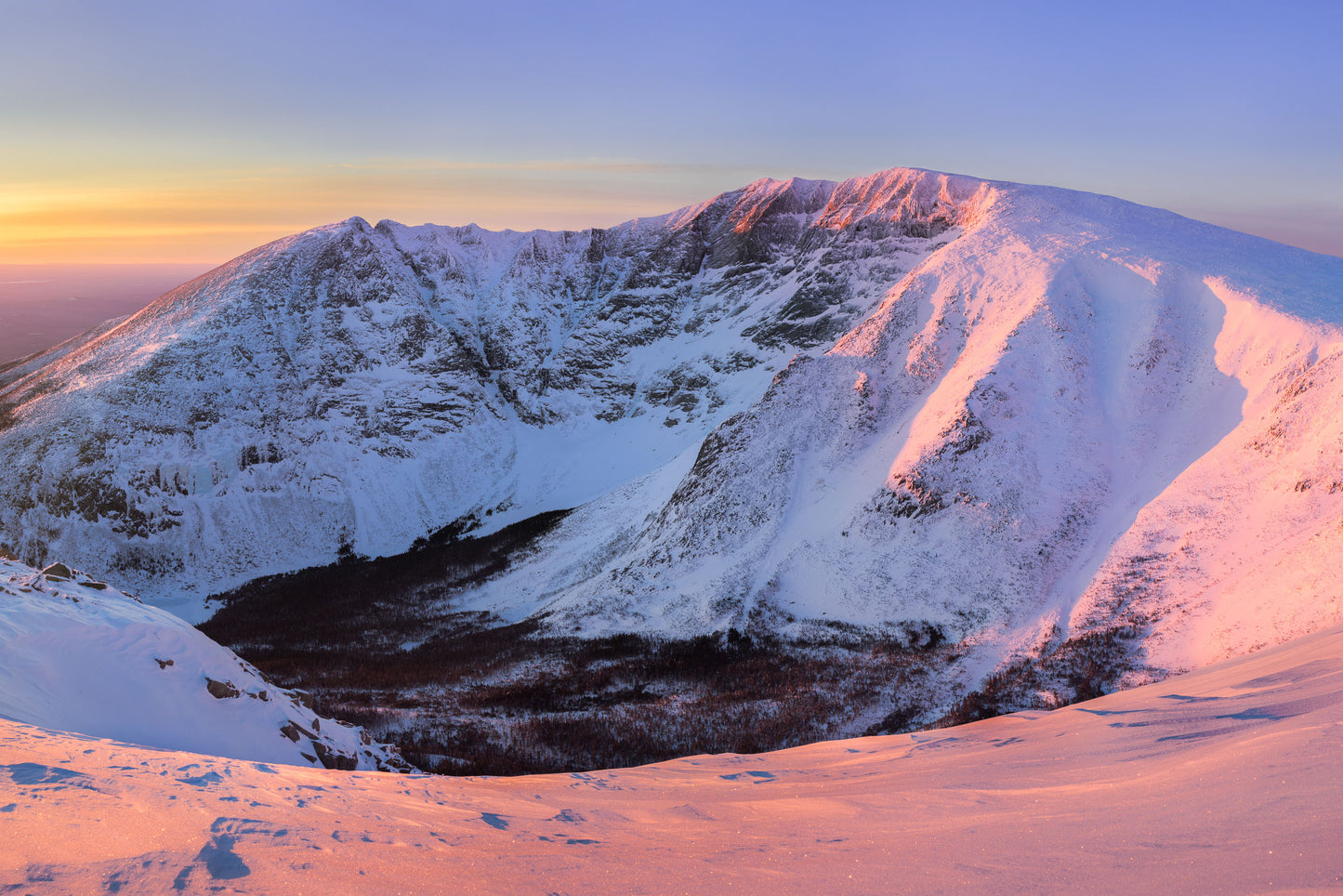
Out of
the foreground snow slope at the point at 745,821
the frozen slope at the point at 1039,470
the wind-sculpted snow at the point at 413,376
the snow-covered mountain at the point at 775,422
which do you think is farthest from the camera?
the wind-sculpted snow at the point at 413,376

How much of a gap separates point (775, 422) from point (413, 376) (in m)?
61.2

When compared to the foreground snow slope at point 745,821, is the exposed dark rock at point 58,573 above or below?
below

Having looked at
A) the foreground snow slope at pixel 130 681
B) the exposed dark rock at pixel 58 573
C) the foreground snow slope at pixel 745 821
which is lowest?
the foreground snow slope at pixel 130 681

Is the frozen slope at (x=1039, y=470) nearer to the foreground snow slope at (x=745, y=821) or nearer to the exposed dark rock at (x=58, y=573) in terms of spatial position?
the foreground snow slope at (x=745, y=821)

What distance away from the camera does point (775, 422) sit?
5419 cm

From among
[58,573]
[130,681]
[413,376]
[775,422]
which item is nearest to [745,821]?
[130,681]

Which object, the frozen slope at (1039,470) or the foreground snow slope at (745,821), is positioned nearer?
the foreground snow slope at (745,821)

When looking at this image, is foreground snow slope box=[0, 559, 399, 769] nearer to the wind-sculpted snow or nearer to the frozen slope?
the frozen slope

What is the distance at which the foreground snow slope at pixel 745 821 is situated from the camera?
672 cm

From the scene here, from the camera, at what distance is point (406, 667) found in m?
44.6

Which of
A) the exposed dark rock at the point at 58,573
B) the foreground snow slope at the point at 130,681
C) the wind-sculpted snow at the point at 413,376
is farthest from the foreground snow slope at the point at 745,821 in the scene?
the wind-sculpted snow at the point at 413,376

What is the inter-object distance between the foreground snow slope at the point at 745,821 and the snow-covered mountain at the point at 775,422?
67.7 feet

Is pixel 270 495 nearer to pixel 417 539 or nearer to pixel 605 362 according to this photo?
pixel 417 539

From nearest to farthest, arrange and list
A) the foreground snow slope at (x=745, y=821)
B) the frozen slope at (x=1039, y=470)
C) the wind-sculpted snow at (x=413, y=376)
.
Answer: the foreground snow slope at (x=745, y=821)
the frozen slope at (x=1039, y=470)
the wind-sculpted snow at (x=413, y=376)
